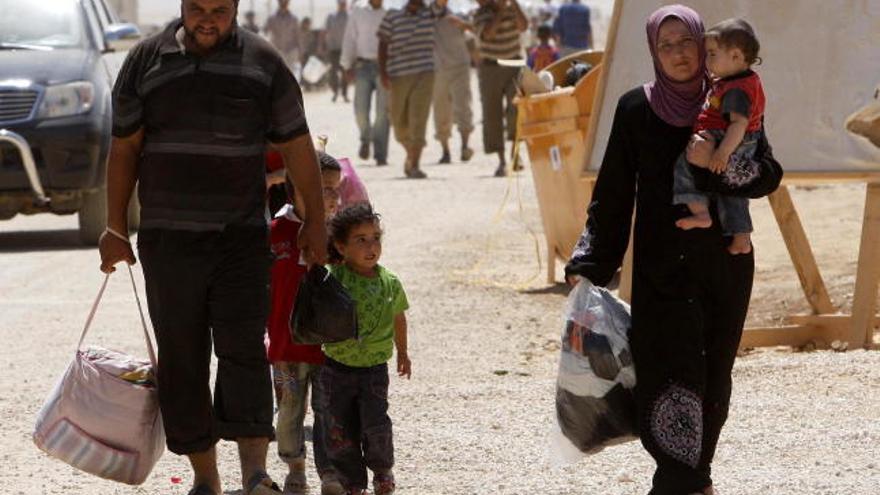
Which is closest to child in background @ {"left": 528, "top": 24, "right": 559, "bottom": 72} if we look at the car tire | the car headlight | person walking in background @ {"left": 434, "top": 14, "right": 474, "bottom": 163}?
person walking in background @ {"left": 434, "top": 14, "right": 474, "bottom": 163}

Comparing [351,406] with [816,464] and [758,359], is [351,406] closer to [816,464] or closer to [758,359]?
[816,464]

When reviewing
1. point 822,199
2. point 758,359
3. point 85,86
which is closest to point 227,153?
point 758,359

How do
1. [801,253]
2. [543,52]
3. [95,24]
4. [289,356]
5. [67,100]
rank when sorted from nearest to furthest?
1. [289,356]
2. [801,253]
3. [67,100]
4. [95,24]
5. [543,52]

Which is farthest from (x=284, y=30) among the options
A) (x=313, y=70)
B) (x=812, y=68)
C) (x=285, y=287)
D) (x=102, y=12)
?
(x=285, y=287)

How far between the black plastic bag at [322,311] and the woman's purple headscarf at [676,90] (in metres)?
1.12

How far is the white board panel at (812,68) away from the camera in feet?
33.6

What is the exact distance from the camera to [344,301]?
6.71m

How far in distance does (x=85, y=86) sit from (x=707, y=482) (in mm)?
9771

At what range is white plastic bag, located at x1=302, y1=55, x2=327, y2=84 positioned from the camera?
50281 millimetres

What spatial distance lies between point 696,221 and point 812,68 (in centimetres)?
411

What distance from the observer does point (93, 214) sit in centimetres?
1585

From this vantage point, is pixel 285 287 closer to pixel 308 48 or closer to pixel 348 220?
pixel 348 220

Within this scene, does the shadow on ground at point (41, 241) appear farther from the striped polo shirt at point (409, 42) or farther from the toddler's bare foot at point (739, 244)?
the toddler's bare foot at point (739, 244)

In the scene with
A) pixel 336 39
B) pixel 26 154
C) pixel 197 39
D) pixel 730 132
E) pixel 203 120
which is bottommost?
pixel 336 39
